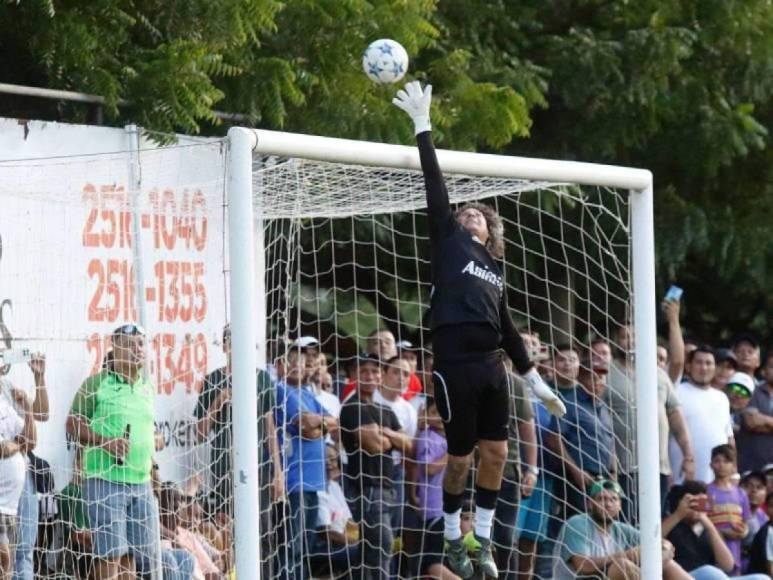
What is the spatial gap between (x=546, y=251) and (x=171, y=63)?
424 centimetres

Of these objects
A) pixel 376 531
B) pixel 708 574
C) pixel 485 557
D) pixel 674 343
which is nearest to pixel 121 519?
→ pixel 485 557

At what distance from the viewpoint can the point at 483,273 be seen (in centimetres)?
834

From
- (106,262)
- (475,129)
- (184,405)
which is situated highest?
(475,129)

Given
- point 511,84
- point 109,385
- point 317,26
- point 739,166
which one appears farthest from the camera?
point 739,166

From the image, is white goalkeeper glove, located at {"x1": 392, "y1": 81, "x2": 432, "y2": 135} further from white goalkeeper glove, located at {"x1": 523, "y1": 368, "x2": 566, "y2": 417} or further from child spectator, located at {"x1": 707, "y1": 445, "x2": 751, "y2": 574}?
child spectator, located at {"x1": 707, "y1": 445, "x2": 751, "y2": 574}

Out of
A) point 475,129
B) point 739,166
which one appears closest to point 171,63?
point 475,129

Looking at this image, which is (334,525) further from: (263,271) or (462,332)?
(462,332)

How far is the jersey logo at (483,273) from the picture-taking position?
8.27 metres

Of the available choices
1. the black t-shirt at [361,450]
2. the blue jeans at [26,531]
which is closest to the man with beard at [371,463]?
the black t-shirt at [361,450]

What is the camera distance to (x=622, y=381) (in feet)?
36.7

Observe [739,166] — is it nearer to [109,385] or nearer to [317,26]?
[317,26]

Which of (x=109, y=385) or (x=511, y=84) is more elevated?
(x=511, y=84)

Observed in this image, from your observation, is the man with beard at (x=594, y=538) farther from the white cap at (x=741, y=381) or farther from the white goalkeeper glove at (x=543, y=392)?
the white cap at (x=741, y=381)

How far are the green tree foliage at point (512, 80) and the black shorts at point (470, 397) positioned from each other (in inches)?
107
